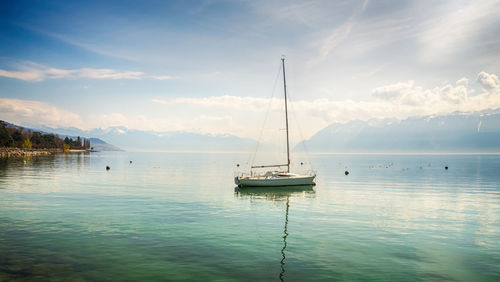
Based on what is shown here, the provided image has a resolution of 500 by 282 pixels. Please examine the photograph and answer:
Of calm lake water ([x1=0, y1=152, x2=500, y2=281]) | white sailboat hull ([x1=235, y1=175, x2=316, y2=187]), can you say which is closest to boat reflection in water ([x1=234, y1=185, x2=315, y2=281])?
white sailboat hull ([x1=235, y1=175, x2=316, y2=187])

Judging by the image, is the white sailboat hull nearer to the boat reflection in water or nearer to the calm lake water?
the boat reflection in water

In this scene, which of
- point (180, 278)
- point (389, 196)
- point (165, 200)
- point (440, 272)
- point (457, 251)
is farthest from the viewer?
point (389, 196)

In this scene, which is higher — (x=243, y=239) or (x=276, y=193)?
(x=243, y=239)

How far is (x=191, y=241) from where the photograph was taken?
23.1m

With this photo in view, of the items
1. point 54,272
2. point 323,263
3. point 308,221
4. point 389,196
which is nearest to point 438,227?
point 308,221

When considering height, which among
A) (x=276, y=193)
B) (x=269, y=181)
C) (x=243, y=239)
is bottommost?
(x=276, y=193)

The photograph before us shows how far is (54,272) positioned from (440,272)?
20.8 m

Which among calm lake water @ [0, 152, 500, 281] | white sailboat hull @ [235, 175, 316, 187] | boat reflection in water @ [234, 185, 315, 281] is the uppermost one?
white sailboat hull @ [235, 175, 316, 187]

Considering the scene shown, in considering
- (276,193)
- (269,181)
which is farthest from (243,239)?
(269,181)

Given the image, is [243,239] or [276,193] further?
[276,193]

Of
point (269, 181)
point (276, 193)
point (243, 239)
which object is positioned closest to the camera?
point (243, 239)

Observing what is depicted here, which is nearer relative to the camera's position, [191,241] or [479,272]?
[479,272]

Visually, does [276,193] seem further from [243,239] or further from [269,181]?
[243,239]

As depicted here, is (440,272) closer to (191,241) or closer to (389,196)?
(191,241)
